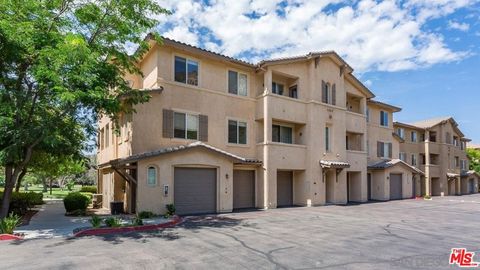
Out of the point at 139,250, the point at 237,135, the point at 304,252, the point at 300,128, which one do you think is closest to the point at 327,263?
the point at 304,252

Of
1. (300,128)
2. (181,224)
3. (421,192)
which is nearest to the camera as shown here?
(181,224)

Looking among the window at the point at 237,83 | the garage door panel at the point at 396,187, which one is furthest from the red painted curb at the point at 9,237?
the garage door panel at the point at 396,187

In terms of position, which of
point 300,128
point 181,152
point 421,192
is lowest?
point 421,192

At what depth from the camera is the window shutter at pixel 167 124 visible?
1989 centimetres

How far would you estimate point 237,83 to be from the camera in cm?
2339

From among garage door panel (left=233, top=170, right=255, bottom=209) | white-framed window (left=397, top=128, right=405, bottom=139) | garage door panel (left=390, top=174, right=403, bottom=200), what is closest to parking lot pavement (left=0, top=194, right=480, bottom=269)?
garage door panel (left=233, top=170, right=255, bottom=209)

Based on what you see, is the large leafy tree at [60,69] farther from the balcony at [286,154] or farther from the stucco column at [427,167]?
the stucco column at [427,167]

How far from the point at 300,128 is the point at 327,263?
17.3 meters

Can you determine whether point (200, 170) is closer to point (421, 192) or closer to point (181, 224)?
point (181, 224)

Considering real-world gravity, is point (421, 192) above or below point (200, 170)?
below

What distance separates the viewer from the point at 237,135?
76.0 feet

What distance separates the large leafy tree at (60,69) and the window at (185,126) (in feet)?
13.7

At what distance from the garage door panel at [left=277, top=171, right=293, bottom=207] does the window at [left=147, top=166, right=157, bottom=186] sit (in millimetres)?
9745

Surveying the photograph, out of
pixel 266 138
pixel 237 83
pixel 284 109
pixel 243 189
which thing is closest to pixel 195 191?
pixel 243 189
